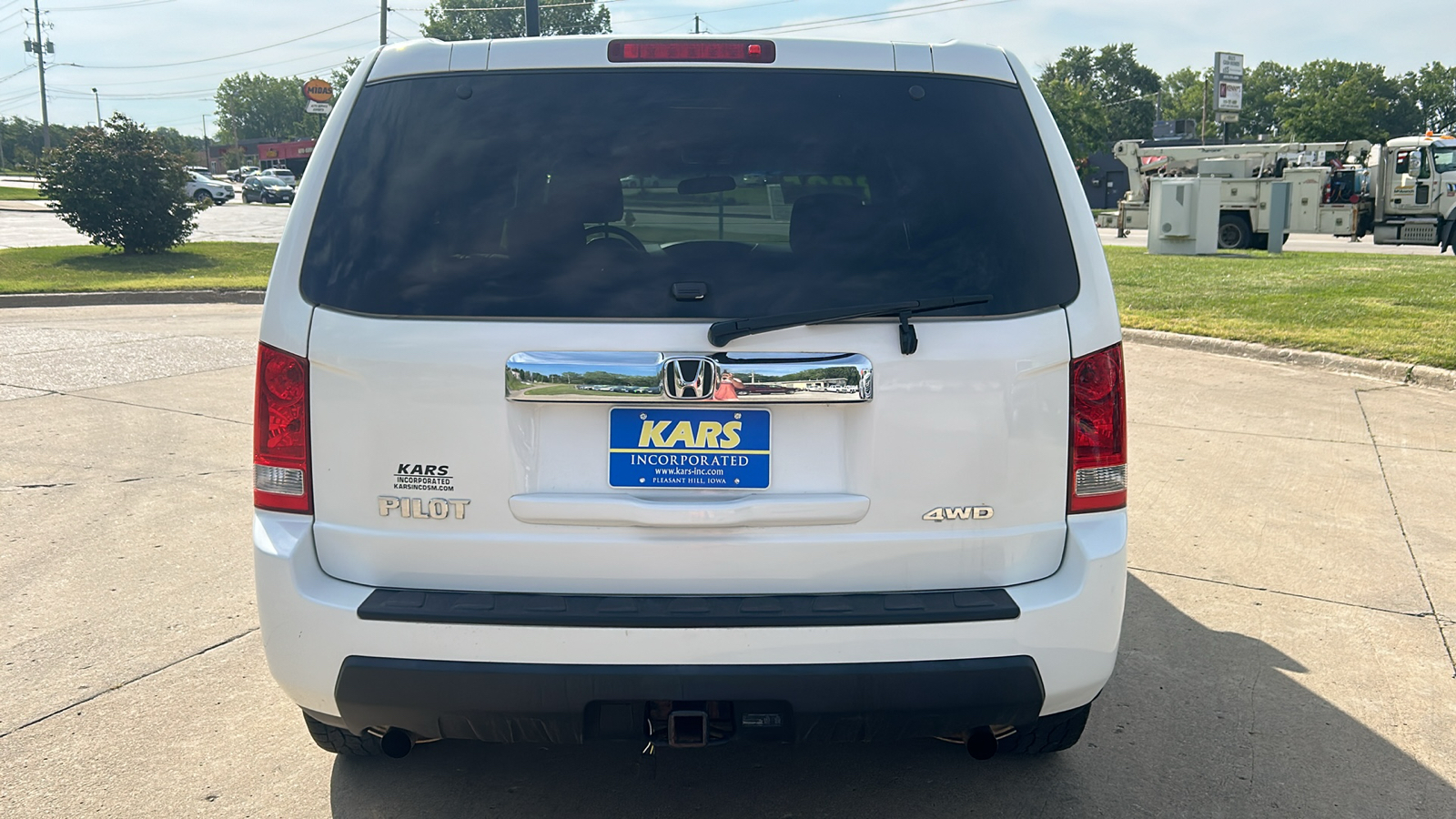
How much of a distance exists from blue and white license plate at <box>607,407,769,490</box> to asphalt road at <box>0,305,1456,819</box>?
3.60 feet

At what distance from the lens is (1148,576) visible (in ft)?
17.1

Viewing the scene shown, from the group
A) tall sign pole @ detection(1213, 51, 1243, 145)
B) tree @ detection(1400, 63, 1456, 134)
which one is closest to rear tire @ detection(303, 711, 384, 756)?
tall sign pole @ detection(1213, 51, 1243, 145)

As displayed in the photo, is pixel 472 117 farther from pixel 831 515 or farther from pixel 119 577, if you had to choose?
pixel 119 577

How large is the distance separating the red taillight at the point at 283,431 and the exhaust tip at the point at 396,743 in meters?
0.67

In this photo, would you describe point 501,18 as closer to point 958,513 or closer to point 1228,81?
point 1228,81

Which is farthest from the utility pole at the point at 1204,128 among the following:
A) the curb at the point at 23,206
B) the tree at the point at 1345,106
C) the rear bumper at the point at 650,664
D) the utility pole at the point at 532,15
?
the rear bumper at the point at 650,664

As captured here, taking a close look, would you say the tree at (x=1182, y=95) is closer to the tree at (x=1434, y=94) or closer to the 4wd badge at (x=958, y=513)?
the tree at (x=1434, y=94)

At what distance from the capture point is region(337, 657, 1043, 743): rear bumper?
2.56 m

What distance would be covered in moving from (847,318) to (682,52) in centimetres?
81

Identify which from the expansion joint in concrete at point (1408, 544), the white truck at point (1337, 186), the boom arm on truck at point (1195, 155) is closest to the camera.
Result: the expansion joint in concrete at point (1408, 544)

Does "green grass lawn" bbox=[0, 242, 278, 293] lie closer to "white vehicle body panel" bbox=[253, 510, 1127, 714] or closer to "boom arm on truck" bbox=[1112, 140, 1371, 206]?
"white vehicle body panel" bbox=[253, 510, 1127, 714]

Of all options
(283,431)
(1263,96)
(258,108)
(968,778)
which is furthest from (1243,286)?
(258,108)

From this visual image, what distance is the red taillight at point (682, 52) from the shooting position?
110 inches

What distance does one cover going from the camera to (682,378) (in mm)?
2553
